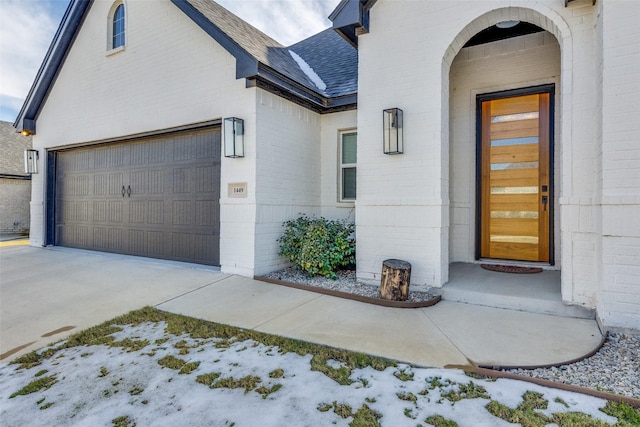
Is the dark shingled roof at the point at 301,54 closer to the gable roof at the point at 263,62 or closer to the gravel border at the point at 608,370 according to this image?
the gable roof at the point at 263,62

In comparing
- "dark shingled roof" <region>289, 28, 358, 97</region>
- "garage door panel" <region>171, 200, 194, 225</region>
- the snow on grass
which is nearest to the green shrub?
"garage door panel" <region>171, 200, 194, 225</region>

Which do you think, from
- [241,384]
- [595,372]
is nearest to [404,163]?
[595,372]

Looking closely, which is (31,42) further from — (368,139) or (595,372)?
(595,372)

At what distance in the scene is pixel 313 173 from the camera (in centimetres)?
653

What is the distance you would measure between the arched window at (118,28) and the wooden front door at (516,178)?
7.16m

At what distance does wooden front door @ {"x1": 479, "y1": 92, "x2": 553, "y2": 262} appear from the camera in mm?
5180

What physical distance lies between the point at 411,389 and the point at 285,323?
1588 millimetres

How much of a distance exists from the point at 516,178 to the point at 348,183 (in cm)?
278

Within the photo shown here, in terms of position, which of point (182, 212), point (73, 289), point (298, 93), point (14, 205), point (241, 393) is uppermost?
point (298, 93)

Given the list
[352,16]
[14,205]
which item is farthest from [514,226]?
[14,205]

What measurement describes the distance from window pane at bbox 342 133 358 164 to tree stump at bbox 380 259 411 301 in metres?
2.81

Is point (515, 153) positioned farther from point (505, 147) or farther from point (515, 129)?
point (515, 129)

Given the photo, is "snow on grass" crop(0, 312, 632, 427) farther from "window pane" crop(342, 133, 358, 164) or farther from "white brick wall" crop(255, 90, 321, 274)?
"window pane" crop(342, 133, 358, 164)

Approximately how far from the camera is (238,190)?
5.39m
